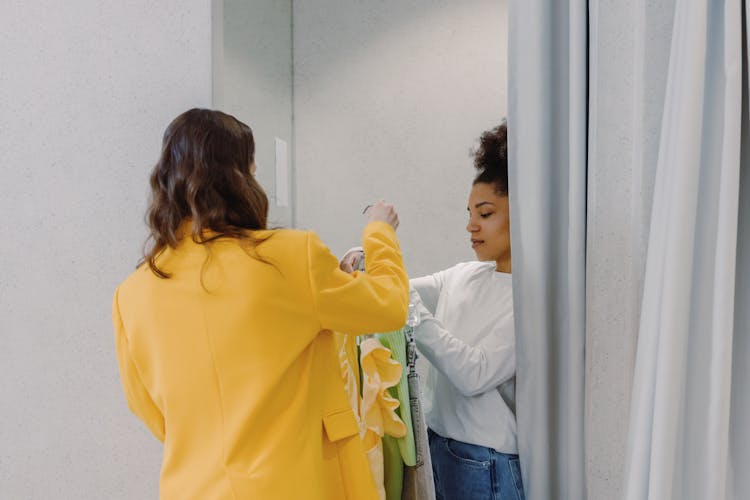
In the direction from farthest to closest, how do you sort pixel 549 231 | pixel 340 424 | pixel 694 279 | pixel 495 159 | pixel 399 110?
pixel 399 110
pixel 495 159
pixel 549 231
pixel 340 424
pixel 694 279

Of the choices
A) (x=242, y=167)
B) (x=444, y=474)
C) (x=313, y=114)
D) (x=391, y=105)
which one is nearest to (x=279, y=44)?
(x=313, y=114)

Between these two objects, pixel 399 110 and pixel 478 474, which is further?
pixel 399 110

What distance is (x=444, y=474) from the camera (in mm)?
1099

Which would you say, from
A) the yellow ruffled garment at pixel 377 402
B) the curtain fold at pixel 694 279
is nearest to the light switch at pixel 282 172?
the yellow ruffled garment at pixel 377 402

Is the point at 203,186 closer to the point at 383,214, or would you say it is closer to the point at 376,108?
the point at 383,214

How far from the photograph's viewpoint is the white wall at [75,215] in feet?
3.76

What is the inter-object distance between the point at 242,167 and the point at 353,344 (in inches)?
14.0

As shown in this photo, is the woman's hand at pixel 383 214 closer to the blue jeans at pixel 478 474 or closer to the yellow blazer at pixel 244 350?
the yellow blazer at pixel 244 350

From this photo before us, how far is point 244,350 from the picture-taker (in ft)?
2.73

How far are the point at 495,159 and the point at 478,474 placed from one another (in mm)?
564

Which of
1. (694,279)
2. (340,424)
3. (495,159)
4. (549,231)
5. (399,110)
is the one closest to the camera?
(694,279)

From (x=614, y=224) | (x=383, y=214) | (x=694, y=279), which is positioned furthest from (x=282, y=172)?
(x=694, y=279)

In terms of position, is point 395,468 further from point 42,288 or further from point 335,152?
point 42,288

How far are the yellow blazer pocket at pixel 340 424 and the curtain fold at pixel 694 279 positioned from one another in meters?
0.38
